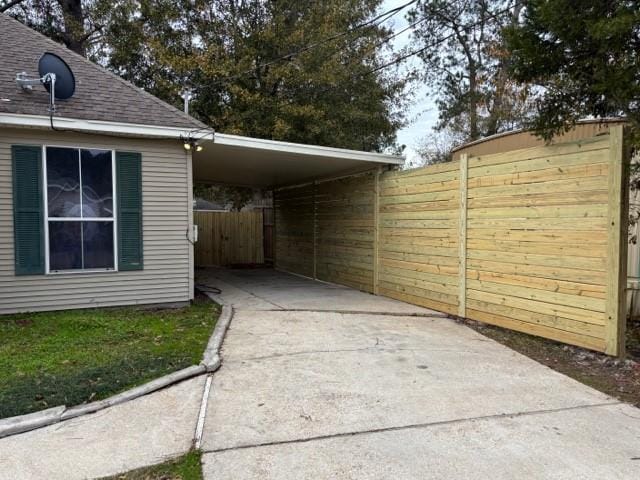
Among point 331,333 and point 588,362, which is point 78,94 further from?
point 588,362

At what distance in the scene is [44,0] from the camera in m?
14.9

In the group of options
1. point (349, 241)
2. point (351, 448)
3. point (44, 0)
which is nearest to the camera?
Result: point (351, 448)

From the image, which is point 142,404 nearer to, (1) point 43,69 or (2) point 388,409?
(2) point 388,409

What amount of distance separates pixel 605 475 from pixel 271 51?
13166 millimetres

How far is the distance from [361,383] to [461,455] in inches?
51.8

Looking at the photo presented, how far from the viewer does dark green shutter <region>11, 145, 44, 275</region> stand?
6008mm

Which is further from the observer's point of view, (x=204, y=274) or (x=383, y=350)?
(x=204, y=274)

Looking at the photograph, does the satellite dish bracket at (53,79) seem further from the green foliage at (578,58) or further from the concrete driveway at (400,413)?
the green foliage at (578,58)

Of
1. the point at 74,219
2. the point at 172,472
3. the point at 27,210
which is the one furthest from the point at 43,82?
the point at 172,472

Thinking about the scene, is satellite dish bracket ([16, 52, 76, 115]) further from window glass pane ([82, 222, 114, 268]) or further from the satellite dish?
window glass pane ([82, 222, 114, 268])

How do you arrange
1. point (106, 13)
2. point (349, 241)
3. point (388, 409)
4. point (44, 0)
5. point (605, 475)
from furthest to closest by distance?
point (44, 0) < point (106, 13) < point (349, 241) < point (388, 409) < point (605, 475)

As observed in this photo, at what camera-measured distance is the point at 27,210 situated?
6.05 metres

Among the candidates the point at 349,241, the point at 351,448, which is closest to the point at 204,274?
the point at 349,241

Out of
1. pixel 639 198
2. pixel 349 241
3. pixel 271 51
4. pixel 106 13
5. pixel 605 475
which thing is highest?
pixel 106 13
